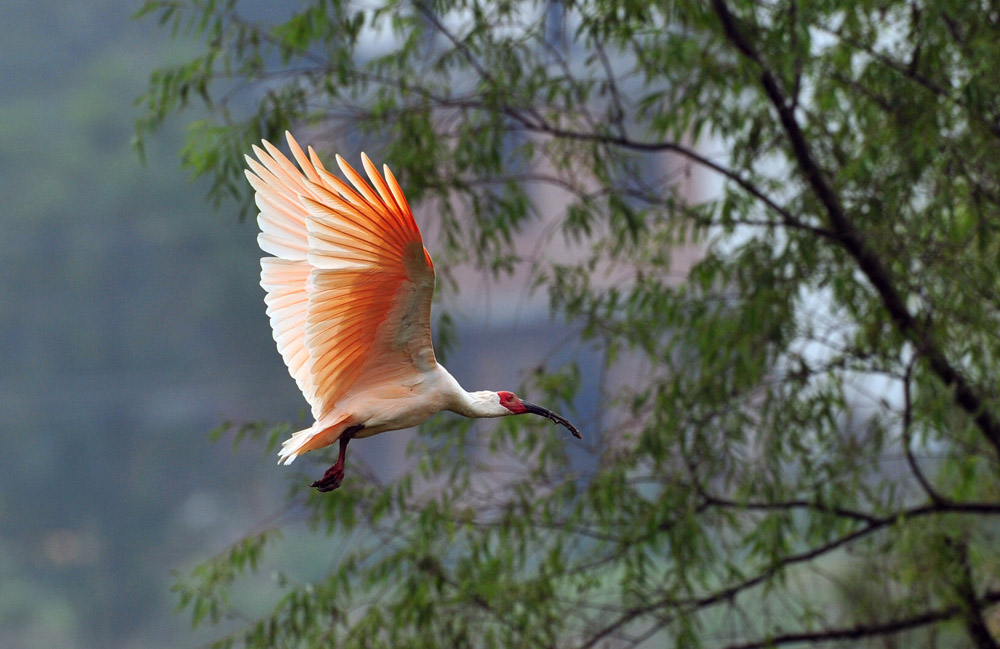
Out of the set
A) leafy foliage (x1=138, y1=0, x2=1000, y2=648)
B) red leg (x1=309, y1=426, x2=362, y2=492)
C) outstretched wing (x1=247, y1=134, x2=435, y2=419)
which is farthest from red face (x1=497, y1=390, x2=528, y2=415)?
leafy foliage (x1=138, y1=0, x2=1000, y2=648)

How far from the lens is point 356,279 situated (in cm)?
245

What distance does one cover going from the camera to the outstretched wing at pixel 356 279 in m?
2.41

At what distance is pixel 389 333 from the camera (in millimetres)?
2494

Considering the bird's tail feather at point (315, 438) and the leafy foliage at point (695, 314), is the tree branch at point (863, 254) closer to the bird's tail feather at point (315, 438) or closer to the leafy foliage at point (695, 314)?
the leafy foliage at point (695, 314)

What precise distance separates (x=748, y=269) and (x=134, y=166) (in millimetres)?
7253

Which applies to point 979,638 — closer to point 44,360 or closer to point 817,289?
point 817,289

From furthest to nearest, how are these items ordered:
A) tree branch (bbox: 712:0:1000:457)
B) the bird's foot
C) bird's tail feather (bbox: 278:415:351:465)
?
1. tree branch (bbox: 712:0:1000:457)
2. bird's tail feather (bbox: 278:415:351:465)
3. the bird's foot

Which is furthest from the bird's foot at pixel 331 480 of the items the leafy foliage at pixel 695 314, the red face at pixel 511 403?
the leafy foliage at pixel 695 314

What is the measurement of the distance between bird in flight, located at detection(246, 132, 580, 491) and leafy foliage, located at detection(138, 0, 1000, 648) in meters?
2.26

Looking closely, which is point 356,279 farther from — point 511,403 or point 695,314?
point 695,314

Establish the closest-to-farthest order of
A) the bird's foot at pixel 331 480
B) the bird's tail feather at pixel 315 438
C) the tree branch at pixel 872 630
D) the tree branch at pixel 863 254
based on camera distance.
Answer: the bird's foot at pixel 331 480, the bird's tail feather at pixel 315 438, the tree branch at pixel 863 254, the tree branch at pixel 872 630

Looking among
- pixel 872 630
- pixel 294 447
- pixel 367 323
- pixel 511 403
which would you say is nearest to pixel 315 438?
pixel 294 447

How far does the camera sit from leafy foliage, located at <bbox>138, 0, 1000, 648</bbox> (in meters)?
4.59

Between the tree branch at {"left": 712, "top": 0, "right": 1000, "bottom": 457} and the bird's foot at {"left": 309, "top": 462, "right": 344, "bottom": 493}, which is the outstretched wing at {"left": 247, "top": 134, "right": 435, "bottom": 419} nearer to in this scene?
the bird's foot at {"left": 309, "top": 462, "right": 344, "bottom": 493}
